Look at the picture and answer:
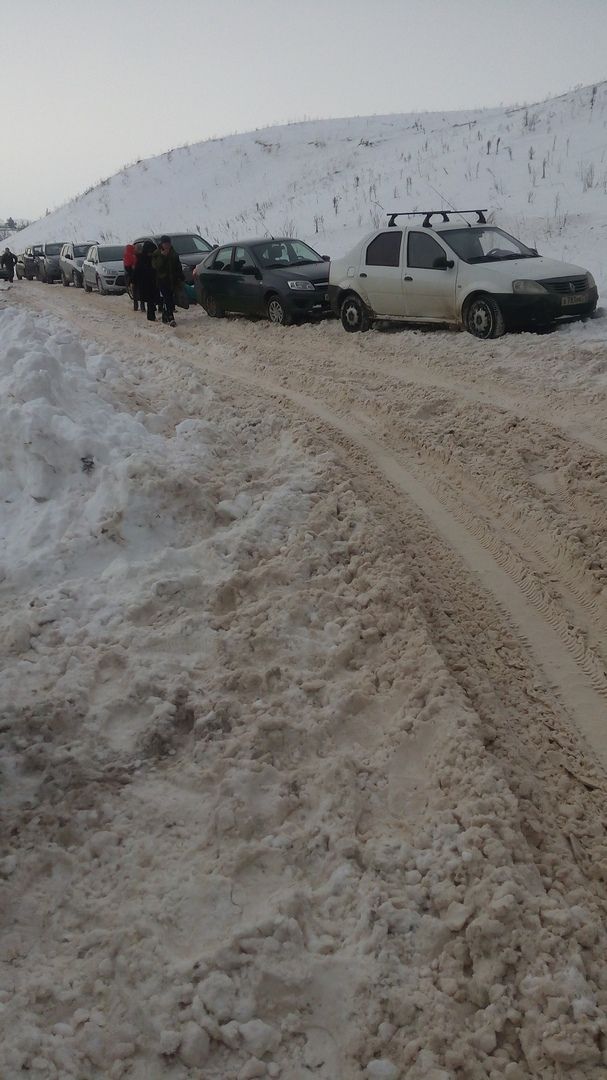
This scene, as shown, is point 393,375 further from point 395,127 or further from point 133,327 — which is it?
point 395,127

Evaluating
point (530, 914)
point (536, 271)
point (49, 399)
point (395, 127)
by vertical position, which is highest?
point (395, 127)

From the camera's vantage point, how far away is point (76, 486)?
19.0 feet

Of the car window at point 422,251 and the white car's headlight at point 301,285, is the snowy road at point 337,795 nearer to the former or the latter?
the car window at point 422,251

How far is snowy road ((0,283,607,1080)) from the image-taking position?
2.31m

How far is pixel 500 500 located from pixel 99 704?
3.35m

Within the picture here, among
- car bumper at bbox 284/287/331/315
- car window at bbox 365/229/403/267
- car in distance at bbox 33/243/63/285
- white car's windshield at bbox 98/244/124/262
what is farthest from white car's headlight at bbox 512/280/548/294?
car in distance at bbox 33/243/63/285

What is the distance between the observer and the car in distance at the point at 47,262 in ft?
89.0

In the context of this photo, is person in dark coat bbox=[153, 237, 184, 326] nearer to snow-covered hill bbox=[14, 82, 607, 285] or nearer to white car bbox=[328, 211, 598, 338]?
white car bbox=[328, 211, 598, 338]

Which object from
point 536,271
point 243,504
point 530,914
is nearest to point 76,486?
point 243,504

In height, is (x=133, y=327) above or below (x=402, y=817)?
above

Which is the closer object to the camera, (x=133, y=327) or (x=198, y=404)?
(x=198, y=404)

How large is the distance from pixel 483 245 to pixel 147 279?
6675 mm

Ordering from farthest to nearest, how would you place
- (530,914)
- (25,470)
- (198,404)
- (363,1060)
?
(198,404), (25,470), (530,914), (363,1060)

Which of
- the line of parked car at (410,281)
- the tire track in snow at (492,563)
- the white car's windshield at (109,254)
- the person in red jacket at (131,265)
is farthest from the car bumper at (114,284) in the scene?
the tire track in snow at (492,563)
